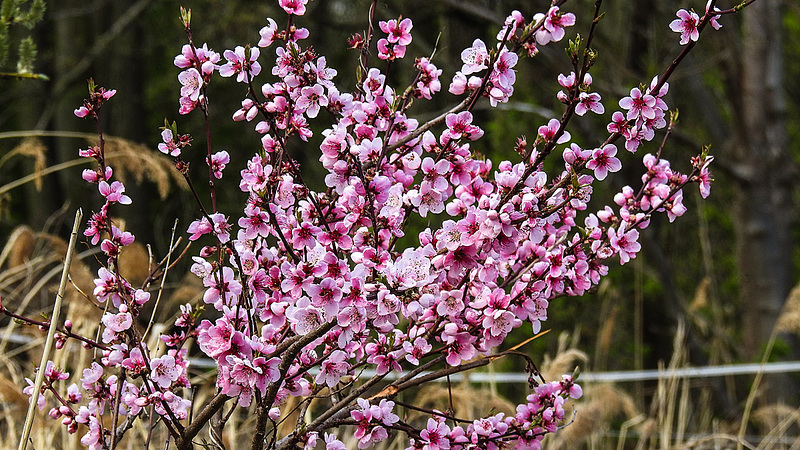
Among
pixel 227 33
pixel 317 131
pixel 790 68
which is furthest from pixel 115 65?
pixel 790 68

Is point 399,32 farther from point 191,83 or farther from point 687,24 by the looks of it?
point 687,24

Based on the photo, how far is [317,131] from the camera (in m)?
11.2

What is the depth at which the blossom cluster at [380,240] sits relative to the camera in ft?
4.22

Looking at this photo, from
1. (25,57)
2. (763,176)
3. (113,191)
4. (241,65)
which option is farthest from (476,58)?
(763,176)

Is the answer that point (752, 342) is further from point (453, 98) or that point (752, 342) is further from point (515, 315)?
point (515, 315)

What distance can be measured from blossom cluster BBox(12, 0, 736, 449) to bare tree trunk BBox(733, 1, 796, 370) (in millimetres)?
5175

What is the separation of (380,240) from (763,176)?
5.57 metres

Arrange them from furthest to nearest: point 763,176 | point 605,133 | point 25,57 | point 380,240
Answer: point 605,133, point 763,176, point 25,57, point 380,240

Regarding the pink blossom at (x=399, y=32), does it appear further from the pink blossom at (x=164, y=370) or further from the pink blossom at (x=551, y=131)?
the pink blossom at (x=164, y=370)

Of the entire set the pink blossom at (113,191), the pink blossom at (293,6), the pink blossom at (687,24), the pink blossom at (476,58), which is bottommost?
the pink blossom at (113,191)

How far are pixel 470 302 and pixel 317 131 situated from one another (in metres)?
10.0

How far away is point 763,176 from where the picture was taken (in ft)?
20.3

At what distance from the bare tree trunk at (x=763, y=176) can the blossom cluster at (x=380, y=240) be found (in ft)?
17.0

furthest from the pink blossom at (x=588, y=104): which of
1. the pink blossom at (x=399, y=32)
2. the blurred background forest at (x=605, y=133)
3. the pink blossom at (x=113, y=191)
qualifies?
the blurred background forest at (x=605, y=133)
